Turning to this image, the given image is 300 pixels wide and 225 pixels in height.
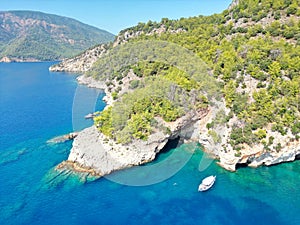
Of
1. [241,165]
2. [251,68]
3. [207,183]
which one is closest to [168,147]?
[207,183]

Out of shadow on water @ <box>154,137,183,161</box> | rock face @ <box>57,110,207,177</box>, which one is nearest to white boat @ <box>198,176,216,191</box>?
rock face @ <box>57,110,207,177</box>

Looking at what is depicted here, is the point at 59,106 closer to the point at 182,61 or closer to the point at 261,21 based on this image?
the point at 182,61

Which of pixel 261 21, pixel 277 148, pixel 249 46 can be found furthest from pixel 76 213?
pixel 261 21

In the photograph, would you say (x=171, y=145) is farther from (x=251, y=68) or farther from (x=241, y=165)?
(x=251, y=68)

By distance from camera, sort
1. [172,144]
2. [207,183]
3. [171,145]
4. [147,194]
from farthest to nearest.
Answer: [172,144], [171,145], [207,183], [147,194]

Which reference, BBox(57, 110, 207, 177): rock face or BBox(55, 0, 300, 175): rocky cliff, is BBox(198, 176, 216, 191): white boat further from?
BBox(57, 110, 207, 177): rock face

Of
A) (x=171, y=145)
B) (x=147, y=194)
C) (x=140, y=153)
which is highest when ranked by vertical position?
(x=140, y=153)
